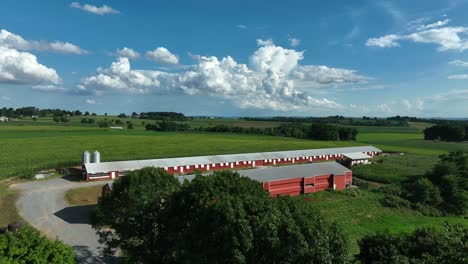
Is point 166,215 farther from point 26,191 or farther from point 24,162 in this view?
point 24,162

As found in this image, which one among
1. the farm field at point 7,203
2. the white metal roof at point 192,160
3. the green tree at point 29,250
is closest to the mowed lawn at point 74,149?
the farm field at point 7,203

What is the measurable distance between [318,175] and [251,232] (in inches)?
1283

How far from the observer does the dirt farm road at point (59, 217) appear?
2405 centimetres

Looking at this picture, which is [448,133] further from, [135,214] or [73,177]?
[135,214]

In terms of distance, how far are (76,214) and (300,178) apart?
84.8 ft

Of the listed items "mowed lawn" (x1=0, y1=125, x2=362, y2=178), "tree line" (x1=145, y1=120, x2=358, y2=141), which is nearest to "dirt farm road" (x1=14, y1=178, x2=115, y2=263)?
"mowed lawn" (x1=0, y1=125, x2=362, y2=178)

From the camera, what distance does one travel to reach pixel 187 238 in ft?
51.3

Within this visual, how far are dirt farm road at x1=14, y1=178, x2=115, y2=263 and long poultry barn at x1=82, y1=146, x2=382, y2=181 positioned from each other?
4721mm

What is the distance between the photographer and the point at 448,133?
11338cm

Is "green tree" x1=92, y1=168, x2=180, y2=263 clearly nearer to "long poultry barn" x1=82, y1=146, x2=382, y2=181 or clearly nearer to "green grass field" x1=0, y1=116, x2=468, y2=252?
"green grass field" x1=0, y1=116, x2=468, y2=252

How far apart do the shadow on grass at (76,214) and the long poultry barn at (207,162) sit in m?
8.81

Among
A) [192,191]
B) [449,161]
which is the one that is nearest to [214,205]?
[192,191]

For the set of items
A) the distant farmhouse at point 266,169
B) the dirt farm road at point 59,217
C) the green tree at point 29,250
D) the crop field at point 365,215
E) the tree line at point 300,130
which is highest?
the tree line at point 300,130

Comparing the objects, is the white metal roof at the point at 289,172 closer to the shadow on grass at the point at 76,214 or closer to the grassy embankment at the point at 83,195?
the grassy embankment at the point at 83,195
